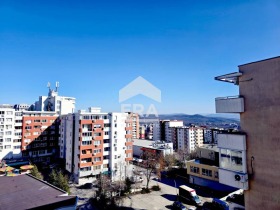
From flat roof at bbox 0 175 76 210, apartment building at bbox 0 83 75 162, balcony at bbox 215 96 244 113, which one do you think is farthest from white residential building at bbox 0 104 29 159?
balcony at bbox 215 96 244 113

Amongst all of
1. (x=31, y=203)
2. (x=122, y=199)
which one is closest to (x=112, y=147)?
(x=122, y=199)

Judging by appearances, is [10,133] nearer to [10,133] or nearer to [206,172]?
[10,133]

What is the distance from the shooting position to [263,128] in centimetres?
741

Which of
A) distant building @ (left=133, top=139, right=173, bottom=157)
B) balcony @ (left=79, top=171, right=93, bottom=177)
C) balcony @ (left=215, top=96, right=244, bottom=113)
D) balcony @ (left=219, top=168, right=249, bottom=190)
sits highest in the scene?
balcony @ (left=215, top=96, right=244, bottom=113)

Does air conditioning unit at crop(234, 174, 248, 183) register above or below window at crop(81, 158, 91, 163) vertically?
above

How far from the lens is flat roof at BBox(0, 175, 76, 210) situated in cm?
830

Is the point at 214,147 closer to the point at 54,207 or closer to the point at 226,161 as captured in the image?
the point at 226,161

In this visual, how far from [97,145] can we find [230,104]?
22426mm

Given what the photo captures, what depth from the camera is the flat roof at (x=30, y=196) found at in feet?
27.2

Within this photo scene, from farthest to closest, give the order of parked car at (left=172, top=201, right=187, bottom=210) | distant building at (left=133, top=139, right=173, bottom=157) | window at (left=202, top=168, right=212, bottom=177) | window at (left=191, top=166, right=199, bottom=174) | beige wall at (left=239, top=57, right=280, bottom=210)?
distant building at (left=133, top=139, right=173, bottom=157)
window at (left=191, top=166, right=199, bottom=174)
window at (left=202, top=168, right=212, bottom=177)
parked car at (left=172, top=201, right=187, bottom=210)
beige wall at (left=239, top=57, right=280, bottom=210)

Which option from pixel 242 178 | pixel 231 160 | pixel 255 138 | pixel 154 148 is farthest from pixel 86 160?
pixel 255 138

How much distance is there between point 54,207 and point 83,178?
1910 centimetres

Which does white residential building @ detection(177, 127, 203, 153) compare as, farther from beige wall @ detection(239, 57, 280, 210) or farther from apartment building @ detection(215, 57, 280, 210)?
beige wall @ detection(239, 57, 280, 210)

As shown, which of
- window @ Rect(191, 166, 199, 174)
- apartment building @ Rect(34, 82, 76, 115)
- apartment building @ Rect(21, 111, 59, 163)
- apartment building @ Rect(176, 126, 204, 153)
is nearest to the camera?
window @ Rect(191, 166, 199, 174)
